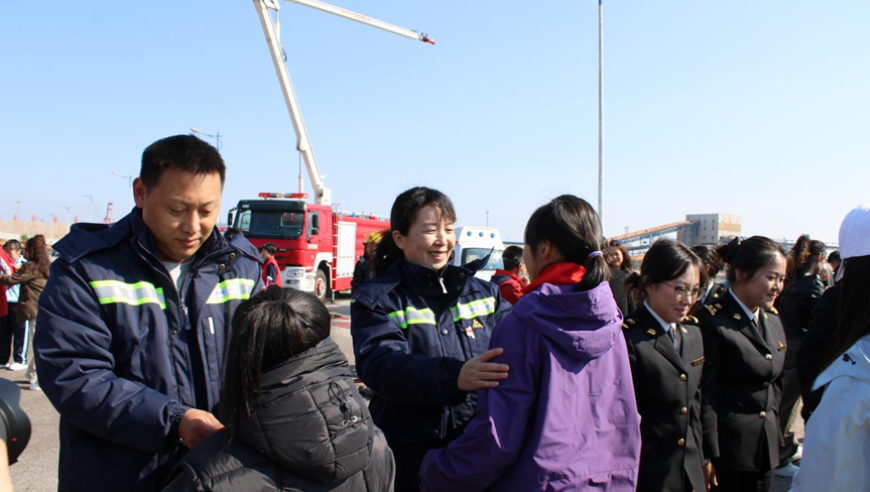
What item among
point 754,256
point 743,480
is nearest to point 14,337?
point 743,480

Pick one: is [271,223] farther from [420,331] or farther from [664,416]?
[664,416]

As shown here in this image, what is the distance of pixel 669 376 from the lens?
8.97 feet

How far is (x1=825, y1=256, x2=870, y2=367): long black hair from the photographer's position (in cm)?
167

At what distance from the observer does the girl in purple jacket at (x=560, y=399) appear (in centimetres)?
171

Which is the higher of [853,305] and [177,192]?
[177,192]

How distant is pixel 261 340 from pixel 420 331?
3.31 ft

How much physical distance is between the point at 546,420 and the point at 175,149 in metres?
1.53

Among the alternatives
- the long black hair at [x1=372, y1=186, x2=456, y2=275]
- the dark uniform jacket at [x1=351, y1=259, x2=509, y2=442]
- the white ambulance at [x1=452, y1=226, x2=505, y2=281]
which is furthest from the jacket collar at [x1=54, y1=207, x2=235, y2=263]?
the white ambulance at [x1=452, y1=226, x2=505, y2=281]

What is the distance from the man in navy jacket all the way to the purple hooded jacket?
857mm

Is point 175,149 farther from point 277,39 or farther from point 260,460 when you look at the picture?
point 277,39

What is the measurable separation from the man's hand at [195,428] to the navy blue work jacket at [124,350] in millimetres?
40

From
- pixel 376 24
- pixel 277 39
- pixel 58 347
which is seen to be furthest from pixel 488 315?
pixel 376 24

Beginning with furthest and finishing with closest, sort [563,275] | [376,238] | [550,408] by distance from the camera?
[376,238], [563,275], [550,408]

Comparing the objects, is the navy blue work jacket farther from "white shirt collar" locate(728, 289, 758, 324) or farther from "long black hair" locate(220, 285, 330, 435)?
"white shirt collar" locate(728, 289, 758, 324)
